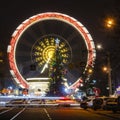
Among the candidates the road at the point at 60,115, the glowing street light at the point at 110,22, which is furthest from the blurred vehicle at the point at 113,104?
the glowing street light at the point at 110,22

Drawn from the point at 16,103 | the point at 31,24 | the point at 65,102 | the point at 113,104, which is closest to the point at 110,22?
the point at 113,104

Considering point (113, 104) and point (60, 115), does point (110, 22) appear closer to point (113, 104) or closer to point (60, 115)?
point (113, 104)

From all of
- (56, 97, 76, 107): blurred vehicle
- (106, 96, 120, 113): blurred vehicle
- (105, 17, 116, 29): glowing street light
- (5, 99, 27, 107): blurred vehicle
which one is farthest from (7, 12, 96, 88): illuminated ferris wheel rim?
(105, 17, 116, 29): glowing street light

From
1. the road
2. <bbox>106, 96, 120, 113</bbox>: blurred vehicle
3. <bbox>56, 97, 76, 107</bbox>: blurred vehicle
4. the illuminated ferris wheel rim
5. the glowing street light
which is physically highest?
the illuminated ferris wheel rim

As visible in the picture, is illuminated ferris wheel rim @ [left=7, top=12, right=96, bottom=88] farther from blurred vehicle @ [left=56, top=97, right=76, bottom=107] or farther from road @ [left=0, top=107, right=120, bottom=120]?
road @ [left=0, top=107, right=120, bottom=120]

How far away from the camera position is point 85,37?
100812mm

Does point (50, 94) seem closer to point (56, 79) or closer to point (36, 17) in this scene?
point (56, 79)

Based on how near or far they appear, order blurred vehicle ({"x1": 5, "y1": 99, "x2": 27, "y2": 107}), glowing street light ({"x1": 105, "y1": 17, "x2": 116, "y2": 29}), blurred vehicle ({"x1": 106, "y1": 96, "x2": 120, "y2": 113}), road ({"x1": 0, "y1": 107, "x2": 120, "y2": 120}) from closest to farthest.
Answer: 1. road ({"x1": 0, "y1": 107, "x2": 120, "y2": 120})
2. glowing street light ({"x1": 105, "y1": 17, "x2": 116, "y2": 29})
3. blurred vehicle ({"x1": 106, "y1": 96, "x2": 120, "y2": 113})
4. blurred vehicle ({"x1": 5, "y1": 99, "x2": 27, "y2": 107})

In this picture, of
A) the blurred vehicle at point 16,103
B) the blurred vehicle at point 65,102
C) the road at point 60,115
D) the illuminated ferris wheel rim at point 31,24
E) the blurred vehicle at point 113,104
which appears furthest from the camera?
the illuminated ferris wheel rim at point 31,24

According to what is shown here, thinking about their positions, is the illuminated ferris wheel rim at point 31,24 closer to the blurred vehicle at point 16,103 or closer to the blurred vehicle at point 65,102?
the blurred vehicle at point 16,103

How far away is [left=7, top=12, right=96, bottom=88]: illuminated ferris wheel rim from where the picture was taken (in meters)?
98.1

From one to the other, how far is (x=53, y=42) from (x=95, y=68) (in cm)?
1461

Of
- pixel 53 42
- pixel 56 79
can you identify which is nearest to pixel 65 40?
pixel 53 42

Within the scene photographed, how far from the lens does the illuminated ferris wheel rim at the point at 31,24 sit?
3863 inches
